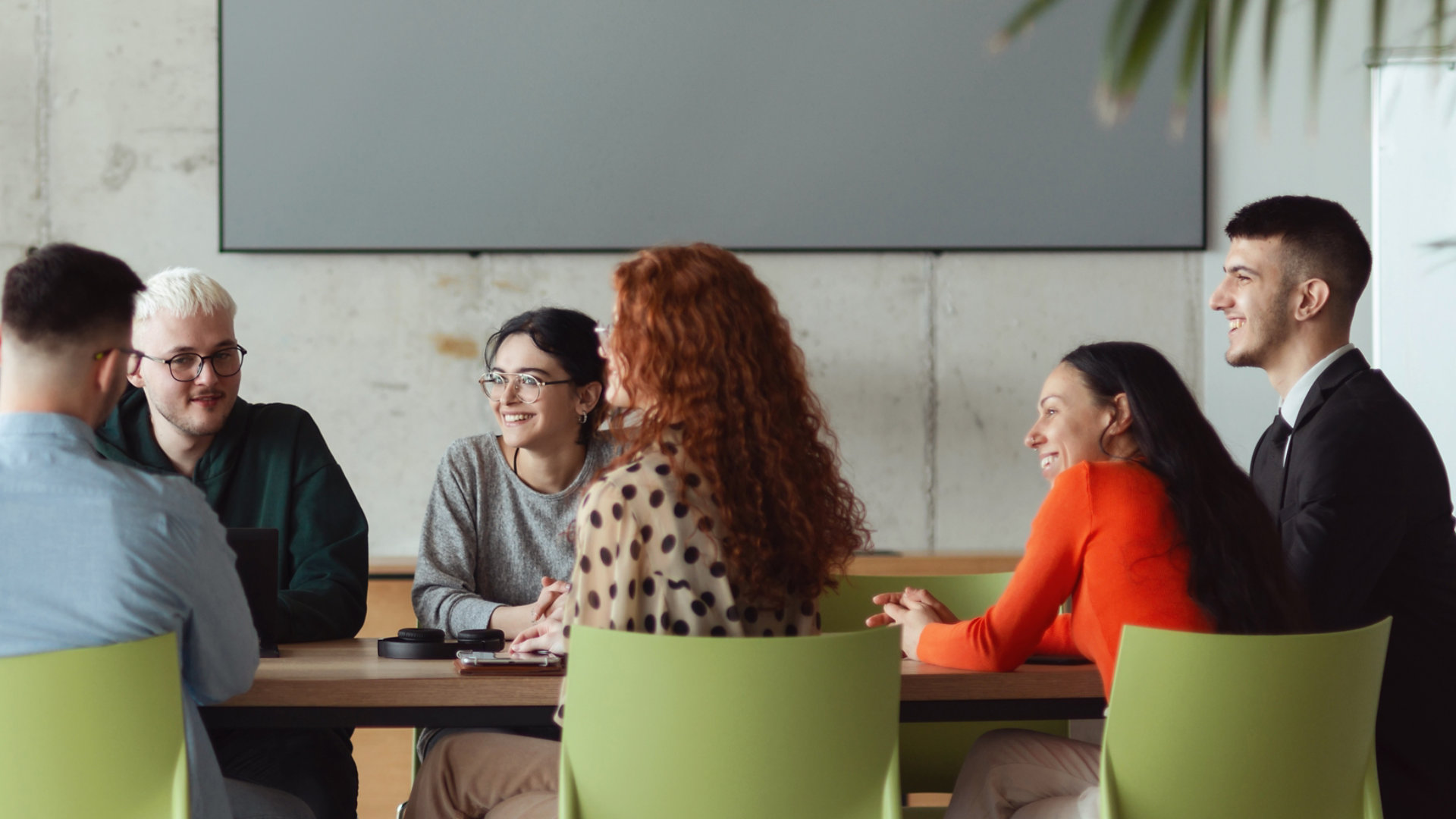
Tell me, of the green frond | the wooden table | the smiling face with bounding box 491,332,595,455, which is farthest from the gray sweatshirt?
the green frond

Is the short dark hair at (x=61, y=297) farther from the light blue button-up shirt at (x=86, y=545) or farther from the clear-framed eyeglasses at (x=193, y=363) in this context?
the clear-framed eyeglasses at (x=193, y=363)

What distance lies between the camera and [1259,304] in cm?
241

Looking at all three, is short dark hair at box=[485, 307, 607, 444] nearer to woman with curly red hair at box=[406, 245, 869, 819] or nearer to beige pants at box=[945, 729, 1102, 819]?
woman with curly red hair at box=[406, 245, 869, 819]

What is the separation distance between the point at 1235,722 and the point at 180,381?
204 centimetres

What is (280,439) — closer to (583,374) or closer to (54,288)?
(583,374)

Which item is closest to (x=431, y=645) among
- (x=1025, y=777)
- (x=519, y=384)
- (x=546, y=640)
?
(x=546, y=640)

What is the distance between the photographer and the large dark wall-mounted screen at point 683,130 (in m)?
4.07

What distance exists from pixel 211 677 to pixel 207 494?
0.93 m

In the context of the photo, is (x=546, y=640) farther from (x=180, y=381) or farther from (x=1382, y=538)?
(x=1382, y=538)

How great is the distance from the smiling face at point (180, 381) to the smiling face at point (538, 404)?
0.58m

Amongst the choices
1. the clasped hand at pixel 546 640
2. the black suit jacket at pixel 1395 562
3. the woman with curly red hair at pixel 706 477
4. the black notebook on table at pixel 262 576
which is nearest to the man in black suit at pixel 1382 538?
the black suit jacket at pixel 1395 562

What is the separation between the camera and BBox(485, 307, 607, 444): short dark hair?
8.77 ft

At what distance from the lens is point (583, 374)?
269 cm

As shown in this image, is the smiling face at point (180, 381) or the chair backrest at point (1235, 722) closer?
the chair backrest at point (1235, 722)
